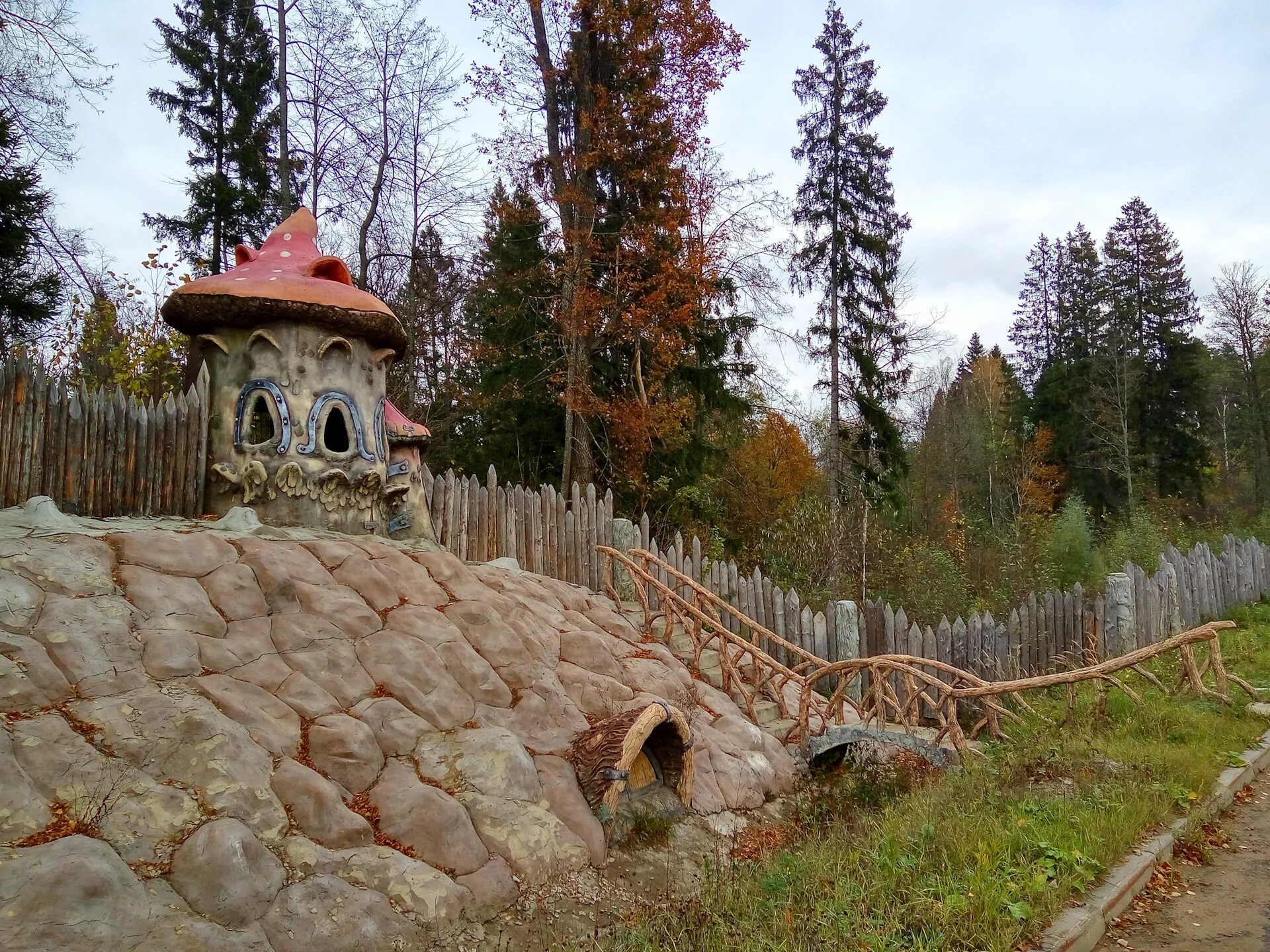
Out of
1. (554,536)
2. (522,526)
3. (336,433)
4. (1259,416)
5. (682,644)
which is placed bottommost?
(682,644)

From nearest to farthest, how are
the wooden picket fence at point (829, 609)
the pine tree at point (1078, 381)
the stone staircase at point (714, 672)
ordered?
the stone staircase at point (714, 672)
the wooden picket fence at point (829, 609)
the pine tree at point (1078, 381)

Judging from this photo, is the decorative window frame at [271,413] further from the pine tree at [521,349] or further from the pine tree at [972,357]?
the pine tree at [972,357]

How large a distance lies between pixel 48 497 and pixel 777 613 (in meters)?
7.16

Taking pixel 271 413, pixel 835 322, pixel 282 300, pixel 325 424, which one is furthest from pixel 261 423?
pixel 835 322

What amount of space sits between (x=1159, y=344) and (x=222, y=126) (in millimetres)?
30427

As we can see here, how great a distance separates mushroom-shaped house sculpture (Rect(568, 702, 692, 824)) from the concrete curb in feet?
7.77

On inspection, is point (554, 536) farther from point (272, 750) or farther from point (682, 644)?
point (272, 750)

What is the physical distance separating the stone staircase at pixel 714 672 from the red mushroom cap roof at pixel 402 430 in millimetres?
3035

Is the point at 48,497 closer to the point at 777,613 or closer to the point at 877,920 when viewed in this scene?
the point at 877,920

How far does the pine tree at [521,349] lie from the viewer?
52.0ft

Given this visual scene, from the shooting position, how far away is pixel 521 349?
16.4m

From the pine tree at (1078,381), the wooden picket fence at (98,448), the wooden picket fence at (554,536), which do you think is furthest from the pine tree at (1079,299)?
the wooden picket fence at (98,448)

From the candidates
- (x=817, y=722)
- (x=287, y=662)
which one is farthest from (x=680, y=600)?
(x=287, y=662)

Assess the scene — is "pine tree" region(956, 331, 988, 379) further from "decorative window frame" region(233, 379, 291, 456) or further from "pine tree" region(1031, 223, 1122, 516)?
"decorative window frame" region(233, 379, 291, 456)
